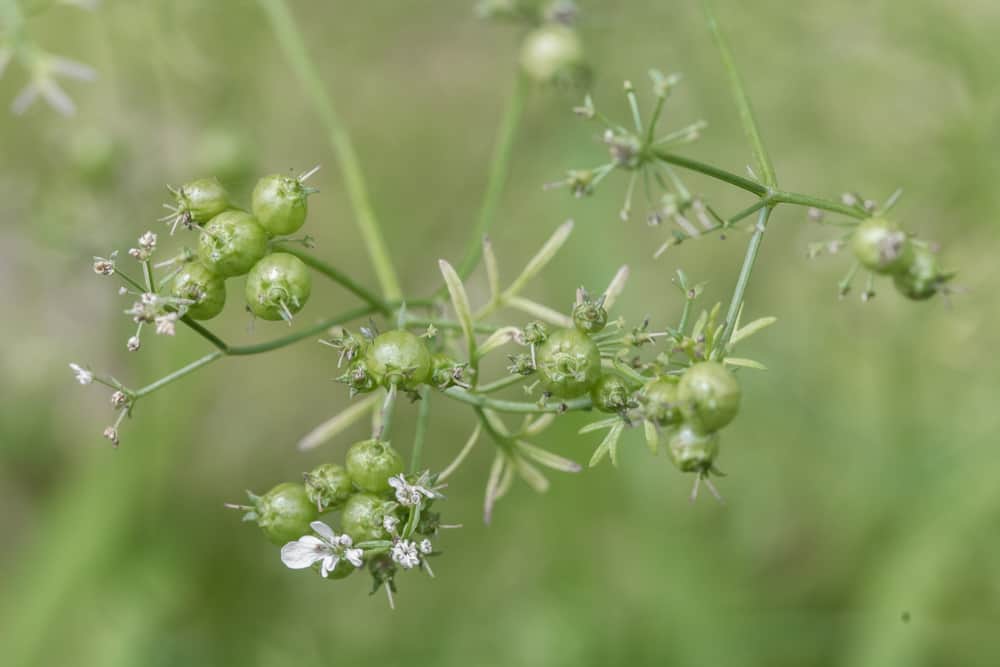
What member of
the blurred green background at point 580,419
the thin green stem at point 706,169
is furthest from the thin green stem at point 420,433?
the blurred green background at point 580,419

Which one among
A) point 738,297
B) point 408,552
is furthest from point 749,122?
point 408,552

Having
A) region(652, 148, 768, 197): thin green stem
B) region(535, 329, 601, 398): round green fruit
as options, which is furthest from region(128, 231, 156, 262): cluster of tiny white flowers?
region(652, 148, 768, 197): thin green stem

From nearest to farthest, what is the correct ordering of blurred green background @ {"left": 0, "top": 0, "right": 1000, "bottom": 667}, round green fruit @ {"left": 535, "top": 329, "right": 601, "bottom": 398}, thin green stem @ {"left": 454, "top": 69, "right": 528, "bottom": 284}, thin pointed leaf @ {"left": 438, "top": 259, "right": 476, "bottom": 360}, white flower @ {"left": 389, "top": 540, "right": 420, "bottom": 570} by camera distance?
1. white flower @ {"left": 389, "top": 540, "right": 420, "bottom": 570}
2. round green fruit @ {"left": 535, "top": 329, "right": 601, "bottom": 398}
3. thin pointed leaf @ {"left": 438, "top": 259, "right": 476, "bottom": 360}
4. thin green stem @ {"left": 454, "top": 69, "right": 528, "bottom": 284}
5. blurred green background @ {"left": 0, "top": 0, "right": 1000, "bottom": 667}

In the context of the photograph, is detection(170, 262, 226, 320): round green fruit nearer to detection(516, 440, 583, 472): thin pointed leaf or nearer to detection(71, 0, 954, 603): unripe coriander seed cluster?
detection(71, 0, 954, 603): unripe coriander seed cluster

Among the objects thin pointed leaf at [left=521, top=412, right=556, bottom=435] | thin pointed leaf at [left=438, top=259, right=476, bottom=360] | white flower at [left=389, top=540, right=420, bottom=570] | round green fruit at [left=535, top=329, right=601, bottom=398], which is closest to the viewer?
white flower at [left=389, top=540, right=420, bottom=570]

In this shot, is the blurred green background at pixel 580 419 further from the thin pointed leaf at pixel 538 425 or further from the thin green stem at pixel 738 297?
the thin green stem at pixel 738 297

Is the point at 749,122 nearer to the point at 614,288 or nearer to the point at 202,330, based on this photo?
the point at 614,288
